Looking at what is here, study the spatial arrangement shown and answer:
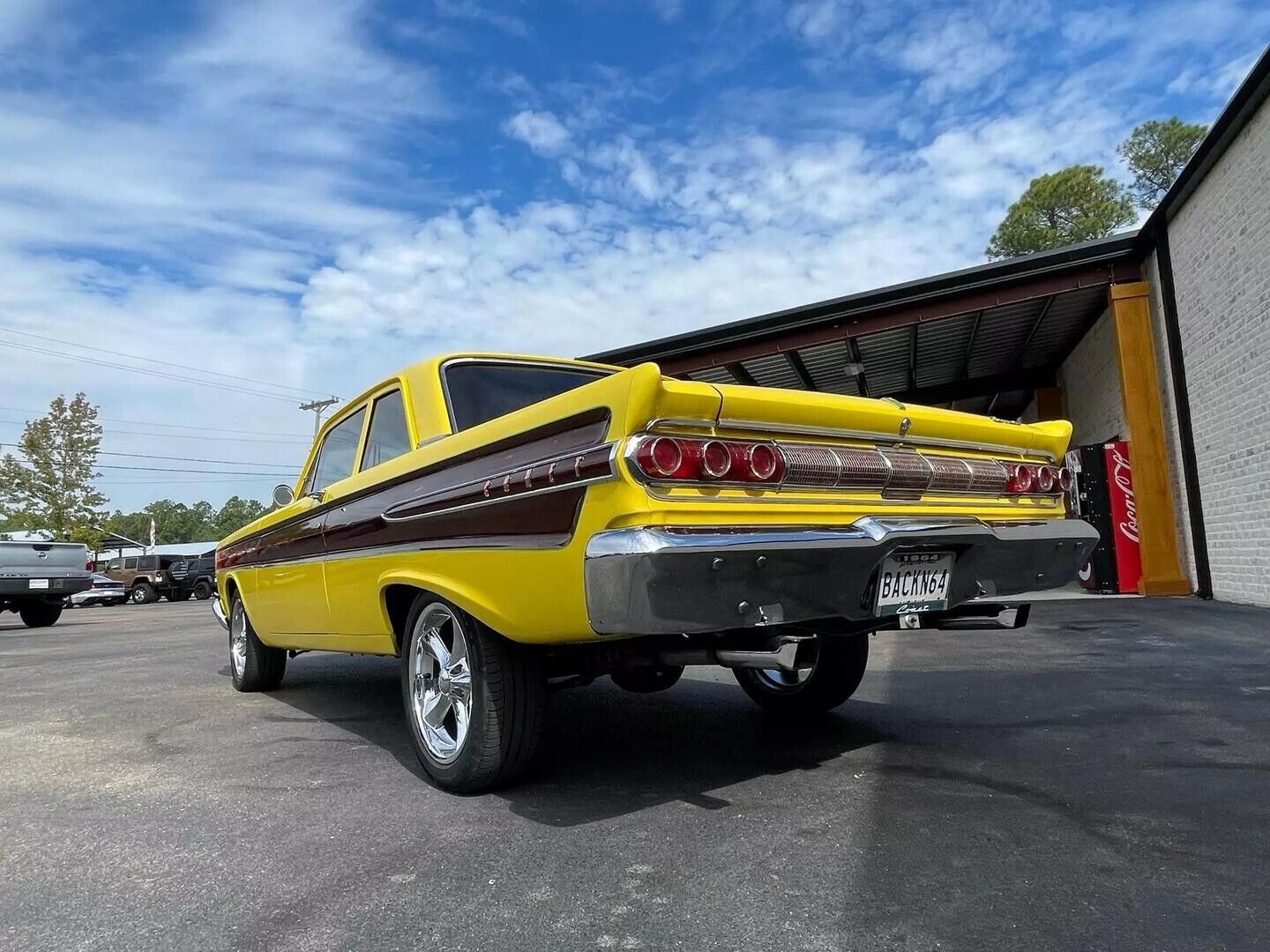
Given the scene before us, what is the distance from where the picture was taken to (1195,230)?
962 cm

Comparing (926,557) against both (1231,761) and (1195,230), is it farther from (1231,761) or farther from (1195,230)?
(1195,230)

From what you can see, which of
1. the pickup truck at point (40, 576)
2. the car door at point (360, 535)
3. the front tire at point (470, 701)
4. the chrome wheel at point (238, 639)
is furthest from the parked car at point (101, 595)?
the front tire at point (470, 701)

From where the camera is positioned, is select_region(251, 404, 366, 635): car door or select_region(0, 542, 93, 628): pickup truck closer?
select_region(251, 404, 366, 635): car door

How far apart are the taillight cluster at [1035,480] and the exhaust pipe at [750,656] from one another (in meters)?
1.26

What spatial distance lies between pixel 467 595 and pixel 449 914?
3.47ft

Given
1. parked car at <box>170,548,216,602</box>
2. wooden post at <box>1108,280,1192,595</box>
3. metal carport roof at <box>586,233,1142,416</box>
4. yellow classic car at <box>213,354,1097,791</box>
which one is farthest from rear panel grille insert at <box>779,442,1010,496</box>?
parked car at <box>170,548,216,602</box>

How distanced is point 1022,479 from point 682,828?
2040 mm

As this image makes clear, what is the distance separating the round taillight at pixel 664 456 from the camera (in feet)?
7.86

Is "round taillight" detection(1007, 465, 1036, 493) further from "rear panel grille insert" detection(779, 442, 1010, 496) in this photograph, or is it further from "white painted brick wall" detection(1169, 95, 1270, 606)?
"white painted brick wall" detection(1169, 95, 1270, 606)

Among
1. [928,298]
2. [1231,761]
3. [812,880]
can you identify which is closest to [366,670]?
[812,880]

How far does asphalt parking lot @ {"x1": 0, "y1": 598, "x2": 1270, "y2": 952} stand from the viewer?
2.04 m

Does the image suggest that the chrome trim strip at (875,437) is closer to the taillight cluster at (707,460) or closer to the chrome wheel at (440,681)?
the taillight cluster at (707,460)

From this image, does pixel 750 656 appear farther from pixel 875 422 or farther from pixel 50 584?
pixel 50 584

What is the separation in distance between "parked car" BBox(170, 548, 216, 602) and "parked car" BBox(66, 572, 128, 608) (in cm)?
175
